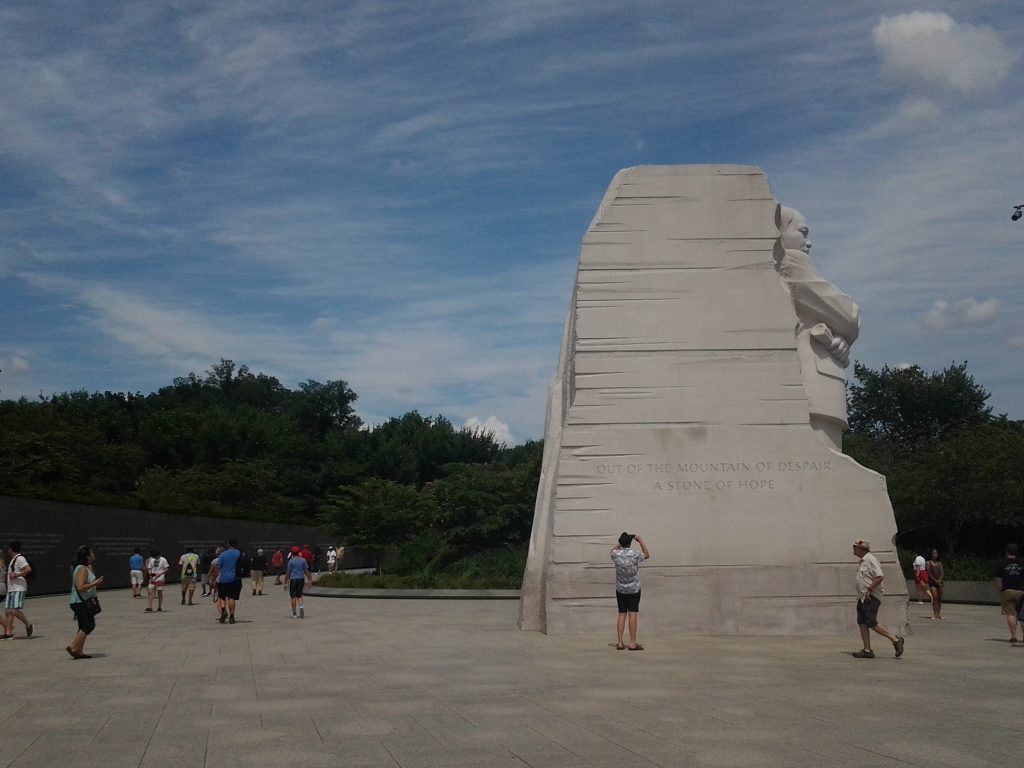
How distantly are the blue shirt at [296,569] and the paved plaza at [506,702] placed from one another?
451cm

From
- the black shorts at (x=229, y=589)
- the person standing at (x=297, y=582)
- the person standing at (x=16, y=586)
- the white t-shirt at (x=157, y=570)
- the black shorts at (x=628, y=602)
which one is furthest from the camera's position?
the white t-shirt at (x=157, y=570)

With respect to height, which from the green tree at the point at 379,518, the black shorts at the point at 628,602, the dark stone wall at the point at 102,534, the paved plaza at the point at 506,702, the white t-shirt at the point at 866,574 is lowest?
the paved plaza at the point at 506,702

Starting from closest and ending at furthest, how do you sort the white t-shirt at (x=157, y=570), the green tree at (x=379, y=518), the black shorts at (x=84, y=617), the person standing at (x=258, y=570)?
the black shorts at (x=84, y=617), the white t-shirt at (x=157, y=570), the person standing at (x=258, y=570), the green tree at (x=379, y=518)

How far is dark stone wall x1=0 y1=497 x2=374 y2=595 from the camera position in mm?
26734

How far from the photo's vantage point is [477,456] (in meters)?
77.9

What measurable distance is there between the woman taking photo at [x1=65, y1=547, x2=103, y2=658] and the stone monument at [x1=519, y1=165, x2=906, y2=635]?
5.93m

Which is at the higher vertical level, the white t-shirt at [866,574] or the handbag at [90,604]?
Result: the white t-shirt at [866,574]

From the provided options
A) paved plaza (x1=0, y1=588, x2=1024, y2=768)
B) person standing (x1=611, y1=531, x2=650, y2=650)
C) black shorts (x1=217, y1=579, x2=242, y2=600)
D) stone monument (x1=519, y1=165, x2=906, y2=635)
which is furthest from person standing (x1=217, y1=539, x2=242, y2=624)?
person standing (x1=611, y1=531, x2=650, y2=650)

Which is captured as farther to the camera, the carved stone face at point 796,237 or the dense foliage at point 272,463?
the dense foliage at point 272,463

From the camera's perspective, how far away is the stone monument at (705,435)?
577 inches

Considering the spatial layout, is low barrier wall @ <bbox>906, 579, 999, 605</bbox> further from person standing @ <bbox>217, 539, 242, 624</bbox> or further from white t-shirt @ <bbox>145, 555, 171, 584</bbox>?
white t-shirt @ <bbox>145, 555, 171, 584</bbox>

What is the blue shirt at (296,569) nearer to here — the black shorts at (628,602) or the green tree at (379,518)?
the black shorts at (628,602)

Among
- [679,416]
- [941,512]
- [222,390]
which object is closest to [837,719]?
[679,416]

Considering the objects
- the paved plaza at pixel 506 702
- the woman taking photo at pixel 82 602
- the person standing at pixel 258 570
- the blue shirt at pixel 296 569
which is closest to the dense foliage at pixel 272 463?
the person standing at pixel 258 570
